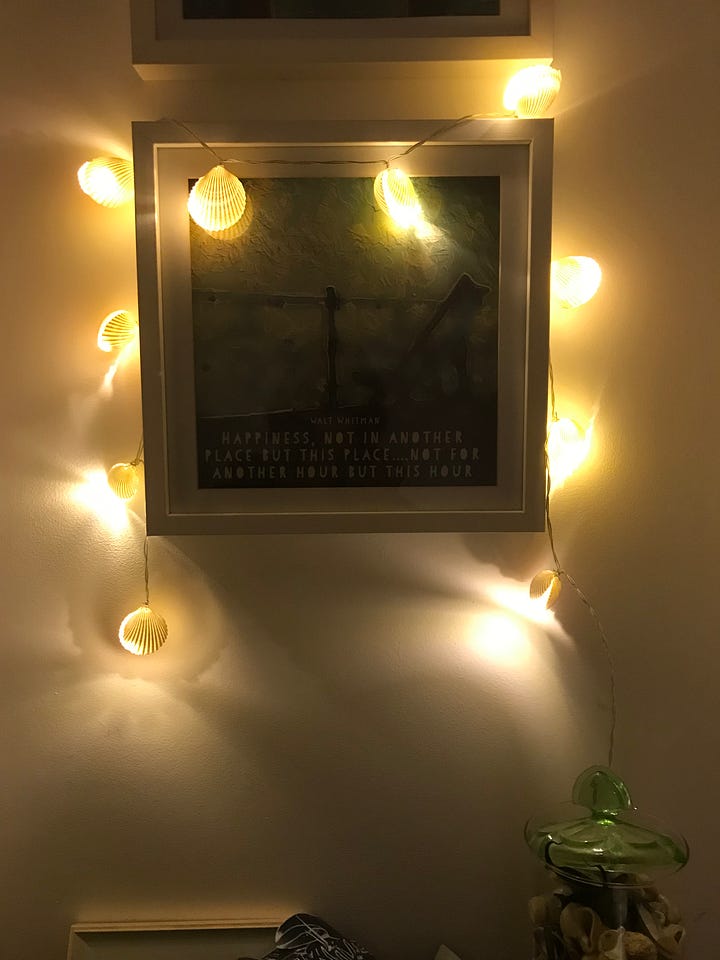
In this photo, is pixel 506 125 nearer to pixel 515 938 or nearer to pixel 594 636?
pixel 594 636

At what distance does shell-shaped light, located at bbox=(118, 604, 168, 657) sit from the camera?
102 cm

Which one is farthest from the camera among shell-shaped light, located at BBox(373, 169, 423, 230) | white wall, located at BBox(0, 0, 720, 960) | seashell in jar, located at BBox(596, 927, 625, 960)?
white wall, located at BBox(0, 0, 720, 960)

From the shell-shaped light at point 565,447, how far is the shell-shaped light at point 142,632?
0.61 metres

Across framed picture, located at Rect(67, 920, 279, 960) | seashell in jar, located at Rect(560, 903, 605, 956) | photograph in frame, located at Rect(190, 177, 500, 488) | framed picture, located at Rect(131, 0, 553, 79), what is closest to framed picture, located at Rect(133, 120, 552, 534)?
photograph in frame, located at Rect(190, 177, 500, 488)

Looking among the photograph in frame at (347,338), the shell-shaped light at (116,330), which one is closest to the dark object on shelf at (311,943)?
the photograph in frame at (347,338)

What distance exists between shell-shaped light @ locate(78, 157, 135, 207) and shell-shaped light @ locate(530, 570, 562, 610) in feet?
2.56

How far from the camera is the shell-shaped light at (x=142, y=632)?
1021 millimetres

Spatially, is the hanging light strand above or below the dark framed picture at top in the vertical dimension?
below

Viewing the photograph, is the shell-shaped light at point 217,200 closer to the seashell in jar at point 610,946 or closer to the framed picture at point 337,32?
the framed picture at point 337,32

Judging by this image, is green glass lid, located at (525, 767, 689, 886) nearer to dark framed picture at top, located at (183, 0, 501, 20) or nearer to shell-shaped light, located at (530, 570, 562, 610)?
shell-shaped light, located at (530, 570, 562, 610)

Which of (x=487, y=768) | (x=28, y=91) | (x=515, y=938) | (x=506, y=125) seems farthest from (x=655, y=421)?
(x=28, y=91)

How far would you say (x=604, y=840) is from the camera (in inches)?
34.9

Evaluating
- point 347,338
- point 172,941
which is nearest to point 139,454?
point 347,338

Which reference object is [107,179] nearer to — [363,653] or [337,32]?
[337,32]
